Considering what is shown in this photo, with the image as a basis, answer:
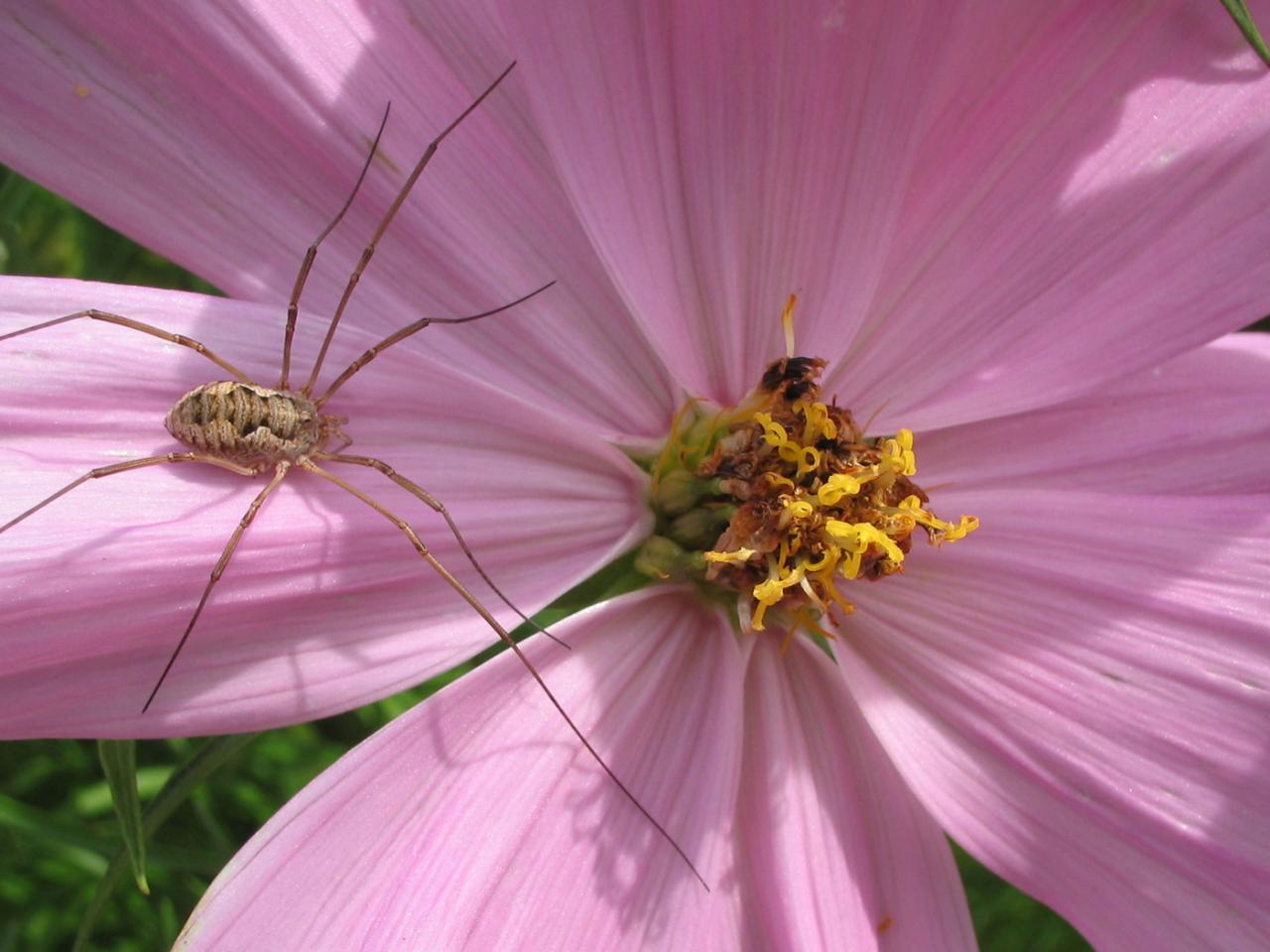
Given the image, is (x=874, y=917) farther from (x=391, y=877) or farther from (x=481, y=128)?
(x=481, y=128)

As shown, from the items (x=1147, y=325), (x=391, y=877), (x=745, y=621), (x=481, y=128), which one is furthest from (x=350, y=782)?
(x=1147, y=325)

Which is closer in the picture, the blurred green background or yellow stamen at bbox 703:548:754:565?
yellow stamen at bbox 703:548:754:565

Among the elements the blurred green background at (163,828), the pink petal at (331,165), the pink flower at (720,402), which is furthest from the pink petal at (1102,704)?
the blurred green background at (163,828)

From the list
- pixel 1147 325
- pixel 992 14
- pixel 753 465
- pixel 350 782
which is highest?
pixel 992 14

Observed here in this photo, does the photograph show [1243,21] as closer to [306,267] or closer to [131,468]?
[306,267]

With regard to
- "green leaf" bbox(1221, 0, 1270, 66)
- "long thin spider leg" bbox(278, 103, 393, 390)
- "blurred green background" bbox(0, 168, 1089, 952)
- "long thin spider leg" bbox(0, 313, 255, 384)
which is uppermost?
"green leaf" bbox(1221, 0, 1270, 66)

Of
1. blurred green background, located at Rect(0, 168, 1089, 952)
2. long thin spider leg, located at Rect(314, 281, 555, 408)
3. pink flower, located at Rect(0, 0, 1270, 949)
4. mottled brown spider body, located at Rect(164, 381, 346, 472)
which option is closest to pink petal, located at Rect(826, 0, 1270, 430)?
pink flower, located at Rect(0, 0, 1270, 949)

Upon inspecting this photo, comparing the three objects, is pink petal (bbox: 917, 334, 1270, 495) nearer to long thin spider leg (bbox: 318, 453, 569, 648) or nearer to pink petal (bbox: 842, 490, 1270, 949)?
pink petal (bbox: 842, 490, 1270, 949)
